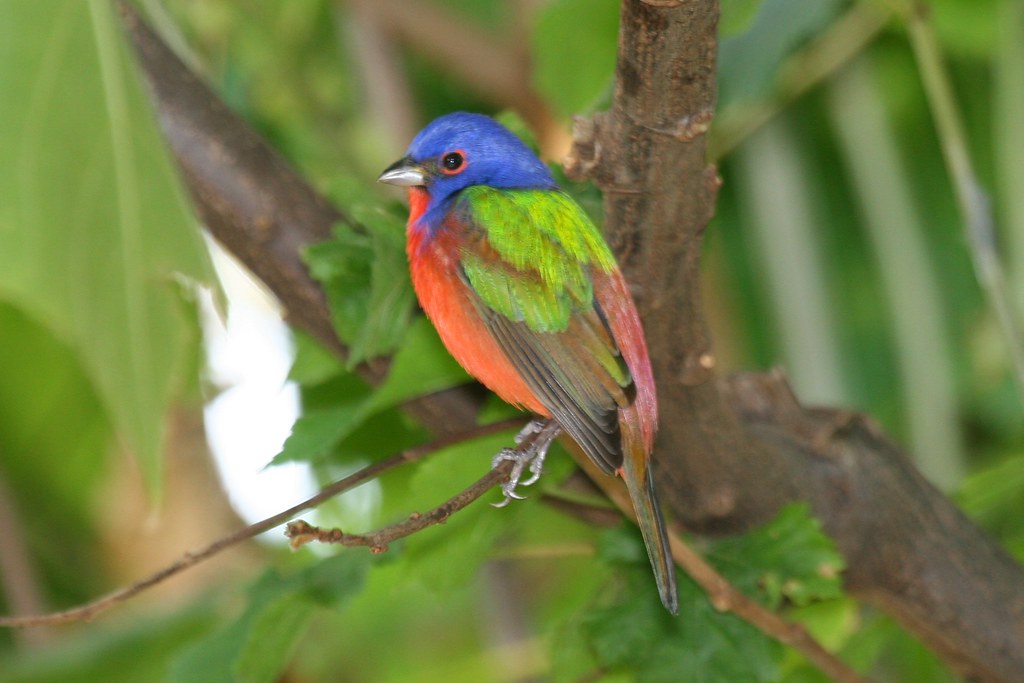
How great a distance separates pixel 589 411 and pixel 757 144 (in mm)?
2091

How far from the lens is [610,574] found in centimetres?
248

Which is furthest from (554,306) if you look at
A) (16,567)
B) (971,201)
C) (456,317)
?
(16,567)

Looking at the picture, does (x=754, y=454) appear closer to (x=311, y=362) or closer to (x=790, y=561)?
(x=790, y=561)

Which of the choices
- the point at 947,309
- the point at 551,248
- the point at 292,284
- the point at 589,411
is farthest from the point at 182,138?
the point at 947,309

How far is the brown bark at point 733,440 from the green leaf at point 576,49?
653 mm

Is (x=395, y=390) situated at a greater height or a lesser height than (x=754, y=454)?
greater

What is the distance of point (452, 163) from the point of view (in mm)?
2564

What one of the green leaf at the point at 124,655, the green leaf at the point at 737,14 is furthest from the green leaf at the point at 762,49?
the green leaf at the point at 124,655

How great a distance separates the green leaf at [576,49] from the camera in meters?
2.68

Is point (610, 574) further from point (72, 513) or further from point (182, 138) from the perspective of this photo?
point (72, 513)

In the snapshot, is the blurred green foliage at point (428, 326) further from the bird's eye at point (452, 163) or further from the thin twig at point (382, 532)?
the thin twig at point (382, 532)

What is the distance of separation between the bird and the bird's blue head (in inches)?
5.8

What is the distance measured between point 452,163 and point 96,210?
2.48 feet

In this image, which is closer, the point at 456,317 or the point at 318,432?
the point at 456,317
